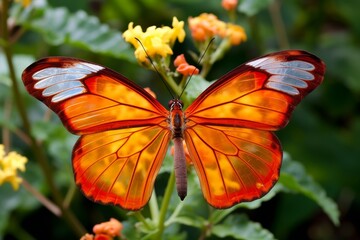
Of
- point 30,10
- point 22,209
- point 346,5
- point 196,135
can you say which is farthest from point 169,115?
point 346,5

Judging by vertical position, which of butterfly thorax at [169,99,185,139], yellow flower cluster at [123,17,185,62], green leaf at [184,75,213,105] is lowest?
butterfly thorax at [169,99,185,139]

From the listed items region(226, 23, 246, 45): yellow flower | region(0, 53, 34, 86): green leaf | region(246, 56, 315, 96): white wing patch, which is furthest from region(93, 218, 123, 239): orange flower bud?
region(0, 53, 34, 86): green leaf

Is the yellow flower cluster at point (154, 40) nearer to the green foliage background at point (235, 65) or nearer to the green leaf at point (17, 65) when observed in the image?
the green foliage background at point (235, 65)

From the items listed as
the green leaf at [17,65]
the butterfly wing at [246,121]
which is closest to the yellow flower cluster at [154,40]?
the butterfly wing at [246,121]

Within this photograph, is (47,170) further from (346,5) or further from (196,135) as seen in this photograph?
(346,5)

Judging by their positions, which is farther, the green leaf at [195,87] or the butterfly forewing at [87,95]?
the green leaf at [195,87]

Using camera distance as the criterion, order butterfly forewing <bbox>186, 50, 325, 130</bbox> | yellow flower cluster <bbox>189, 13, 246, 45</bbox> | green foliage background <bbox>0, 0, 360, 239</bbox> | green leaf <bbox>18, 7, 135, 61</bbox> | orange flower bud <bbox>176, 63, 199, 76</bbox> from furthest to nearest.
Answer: green foliage background <bbox>0, 0, 360, 239</bbox>, green leaf <bbox>18, 7, 135, 61</bbox>, yellow flower cluster <bbox>189, 13, 246, 45</bbox>, orange flower bud <bbox>176, 63, 199, 76</bbox>, butterfly forewing <bbox>186, 50, 325, 130</bbox>

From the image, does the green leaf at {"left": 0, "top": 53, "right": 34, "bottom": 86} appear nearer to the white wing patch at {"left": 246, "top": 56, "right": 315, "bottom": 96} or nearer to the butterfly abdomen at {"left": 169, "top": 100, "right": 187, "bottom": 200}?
the butterfly abdomen at {"left": 169, "top": 100, "right": 187, "bottom": 200}
